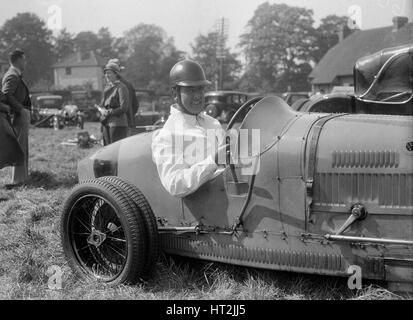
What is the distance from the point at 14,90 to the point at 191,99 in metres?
4.63

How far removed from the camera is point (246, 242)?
322 cm

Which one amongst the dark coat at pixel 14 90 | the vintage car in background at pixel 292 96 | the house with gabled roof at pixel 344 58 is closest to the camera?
the dark coat at pixel 14 90

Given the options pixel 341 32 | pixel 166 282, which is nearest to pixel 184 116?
pixel 166 282

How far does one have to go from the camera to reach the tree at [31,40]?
50725mm

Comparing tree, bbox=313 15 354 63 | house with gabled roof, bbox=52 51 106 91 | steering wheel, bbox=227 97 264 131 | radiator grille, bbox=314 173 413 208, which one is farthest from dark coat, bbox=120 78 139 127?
house with gabled roof, bbox=52 51 106 91

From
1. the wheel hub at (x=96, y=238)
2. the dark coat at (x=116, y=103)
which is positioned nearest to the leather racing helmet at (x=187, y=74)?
the wheel hub at (x=96, y=238)

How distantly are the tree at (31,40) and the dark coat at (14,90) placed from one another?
45753 millimetres

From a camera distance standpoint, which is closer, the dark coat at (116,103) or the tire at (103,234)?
the tire at (103,234)

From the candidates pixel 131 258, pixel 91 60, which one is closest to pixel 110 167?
pixel 131 258

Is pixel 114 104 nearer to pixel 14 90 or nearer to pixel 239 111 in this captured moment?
pixel 14 90

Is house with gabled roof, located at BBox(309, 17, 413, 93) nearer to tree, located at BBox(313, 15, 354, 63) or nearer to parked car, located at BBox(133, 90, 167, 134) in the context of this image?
tree, located at BBox(313, 15, 354, 63)

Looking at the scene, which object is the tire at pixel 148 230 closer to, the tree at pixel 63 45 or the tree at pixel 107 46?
the tree at pixel 107 46

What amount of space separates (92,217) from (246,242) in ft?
3.83
